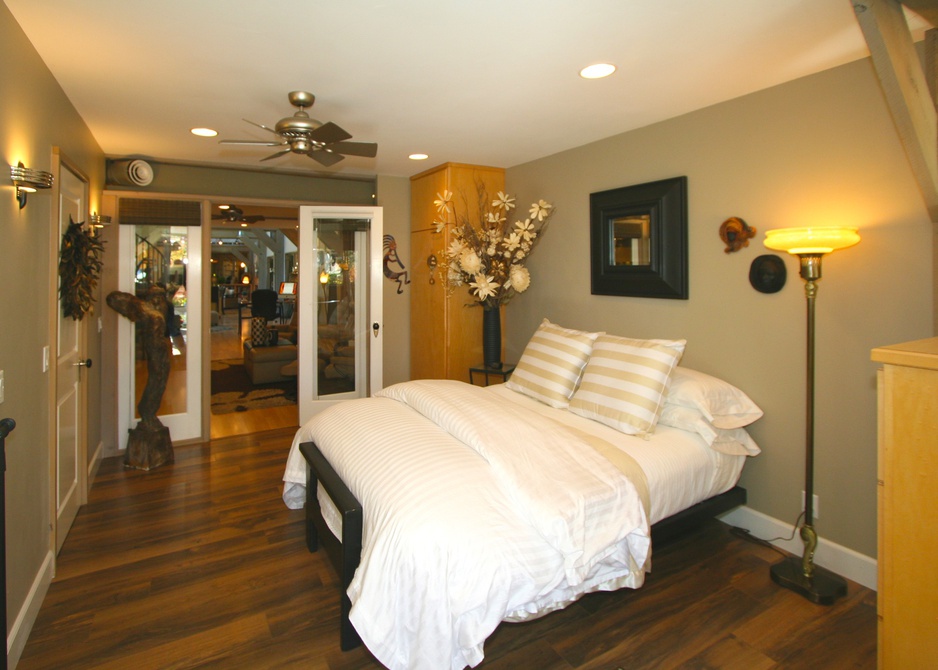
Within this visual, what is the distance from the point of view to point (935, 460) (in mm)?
1380

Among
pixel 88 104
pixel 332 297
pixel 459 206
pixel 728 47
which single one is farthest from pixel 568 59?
pixel 332 297

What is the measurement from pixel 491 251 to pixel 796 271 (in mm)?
2164

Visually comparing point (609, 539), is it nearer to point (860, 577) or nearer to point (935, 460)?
point (935, 460)

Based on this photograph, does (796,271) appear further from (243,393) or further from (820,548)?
(243,393)

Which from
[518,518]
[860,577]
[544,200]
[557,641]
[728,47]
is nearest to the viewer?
[518,518]

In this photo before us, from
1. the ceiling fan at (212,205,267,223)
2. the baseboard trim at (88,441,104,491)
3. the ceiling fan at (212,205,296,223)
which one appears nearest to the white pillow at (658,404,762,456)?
the baseboard trim at (88,441,104,491)

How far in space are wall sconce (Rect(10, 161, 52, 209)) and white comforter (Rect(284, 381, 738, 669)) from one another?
1664 millimetres

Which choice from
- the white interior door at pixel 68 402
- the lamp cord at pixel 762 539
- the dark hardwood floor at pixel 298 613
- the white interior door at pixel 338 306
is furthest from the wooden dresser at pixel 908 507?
the white interior door at pixel 338 306

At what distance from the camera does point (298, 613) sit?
2.36m

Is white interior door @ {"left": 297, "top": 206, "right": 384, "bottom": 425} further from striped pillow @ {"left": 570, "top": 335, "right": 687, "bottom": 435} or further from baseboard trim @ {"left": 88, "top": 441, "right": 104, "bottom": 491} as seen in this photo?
striped pillow @ {"left": 570, "top": 335, "right": 687, "bottom": 435}

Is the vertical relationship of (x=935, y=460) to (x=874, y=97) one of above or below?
below

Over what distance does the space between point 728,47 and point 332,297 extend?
385 cm

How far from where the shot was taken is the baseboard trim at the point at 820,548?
2.55m

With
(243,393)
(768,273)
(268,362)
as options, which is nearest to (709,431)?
(768,273)
